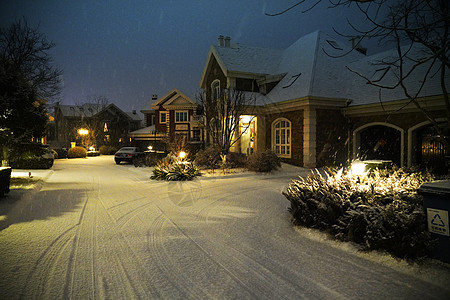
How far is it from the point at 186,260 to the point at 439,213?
3.54 meters

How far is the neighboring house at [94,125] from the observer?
1649 inches

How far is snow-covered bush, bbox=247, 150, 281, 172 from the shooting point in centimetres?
1464

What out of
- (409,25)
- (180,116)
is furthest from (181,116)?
(409,25)

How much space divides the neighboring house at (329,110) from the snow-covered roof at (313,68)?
0.04 meters

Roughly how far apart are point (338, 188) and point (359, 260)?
1.65 m

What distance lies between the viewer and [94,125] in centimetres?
4153

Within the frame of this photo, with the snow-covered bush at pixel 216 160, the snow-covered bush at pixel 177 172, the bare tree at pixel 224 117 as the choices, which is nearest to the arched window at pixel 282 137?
the snow-covered bush at pixel 216 160

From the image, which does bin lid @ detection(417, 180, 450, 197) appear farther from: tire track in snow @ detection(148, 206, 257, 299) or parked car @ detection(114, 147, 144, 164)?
parked car @ detection(114, 147, 144, 164)

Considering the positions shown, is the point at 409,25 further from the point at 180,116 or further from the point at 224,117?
the point at 180,116

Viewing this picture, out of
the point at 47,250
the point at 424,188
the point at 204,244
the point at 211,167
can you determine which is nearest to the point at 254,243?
the point at 204,244

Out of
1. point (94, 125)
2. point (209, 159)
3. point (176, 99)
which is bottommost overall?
point (209, 159)

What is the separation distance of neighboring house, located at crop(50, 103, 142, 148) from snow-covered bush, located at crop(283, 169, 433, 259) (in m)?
39.2

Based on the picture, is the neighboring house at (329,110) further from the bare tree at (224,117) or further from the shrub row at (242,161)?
the shrub row at (242,161)

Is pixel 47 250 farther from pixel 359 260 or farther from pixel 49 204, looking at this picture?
pixel 359 260
